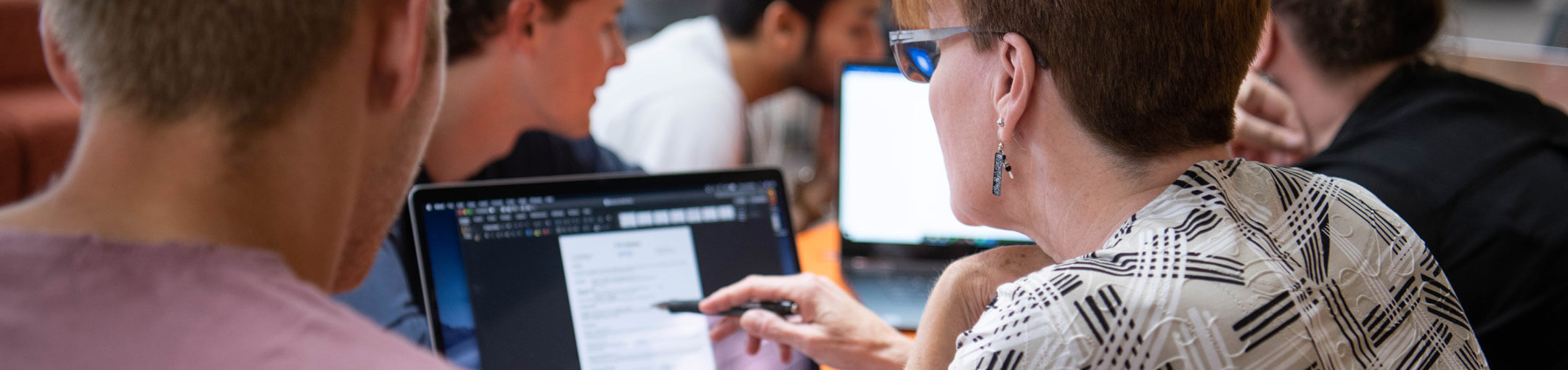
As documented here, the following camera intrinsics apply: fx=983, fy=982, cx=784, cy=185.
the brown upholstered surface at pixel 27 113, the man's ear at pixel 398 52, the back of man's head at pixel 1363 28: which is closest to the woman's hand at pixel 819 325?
the man's ear at pixel 398 52

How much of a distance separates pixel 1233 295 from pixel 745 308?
52 centimetres

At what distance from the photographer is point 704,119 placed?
6.63 ft

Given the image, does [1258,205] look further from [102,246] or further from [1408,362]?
[102,246]

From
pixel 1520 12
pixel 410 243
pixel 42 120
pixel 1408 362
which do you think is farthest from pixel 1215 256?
pixel 1520 12

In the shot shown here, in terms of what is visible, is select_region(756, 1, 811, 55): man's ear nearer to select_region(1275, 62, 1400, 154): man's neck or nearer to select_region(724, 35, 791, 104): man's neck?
select_region(724, 35, 791, 104): man's neck

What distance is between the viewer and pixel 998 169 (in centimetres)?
81

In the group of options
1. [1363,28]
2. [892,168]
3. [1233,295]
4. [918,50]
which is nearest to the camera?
[1233,295]

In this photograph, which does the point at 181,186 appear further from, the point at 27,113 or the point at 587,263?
the point at 27,113

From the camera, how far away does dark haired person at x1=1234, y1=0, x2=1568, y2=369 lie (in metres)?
1.12

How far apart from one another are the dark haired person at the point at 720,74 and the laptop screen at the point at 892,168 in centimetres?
32

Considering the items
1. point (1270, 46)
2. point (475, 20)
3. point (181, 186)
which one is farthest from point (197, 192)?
point (1270, 46)

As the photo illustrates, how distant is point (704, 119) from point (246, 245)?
1.58 metres

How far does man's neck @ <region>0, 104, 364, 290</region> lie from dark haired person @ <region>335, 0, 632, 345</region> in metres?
0.87

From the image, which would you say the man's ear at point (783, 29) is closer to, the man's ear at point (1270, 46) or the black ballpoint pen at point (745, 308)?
the man's ear at point (1270, 46)
